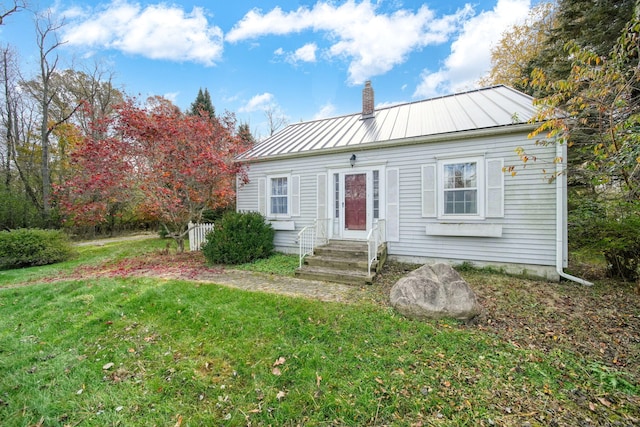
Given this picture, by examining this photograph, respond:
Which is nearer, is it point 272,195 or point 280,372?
point 280,372

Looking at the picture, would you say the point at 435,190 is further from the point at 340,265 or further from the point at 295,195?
the point at 295,195

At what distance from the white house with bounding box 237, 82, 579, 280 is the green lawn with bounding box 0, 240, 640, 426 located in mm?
3387

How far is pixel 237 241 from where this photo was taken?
739 cm

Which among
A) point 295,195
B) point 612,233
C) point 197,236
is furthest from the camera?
point 197,236

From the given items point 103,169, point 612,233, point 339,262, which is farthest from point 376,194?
point 103,169

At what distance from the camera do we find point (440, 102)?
28.3 feet

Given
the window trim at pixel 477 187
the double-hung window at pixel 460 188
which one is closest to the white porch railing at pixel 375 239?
the window trim at pixel 477 187

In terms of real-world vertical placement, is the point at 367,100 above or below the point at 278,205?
above

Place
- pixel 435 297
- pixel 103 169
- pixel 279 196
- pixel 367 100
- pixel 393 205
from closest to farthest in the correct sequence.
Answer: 1. pixel 435 297
2. pixel 393 205
3. pixel 103 169
4. pixel 279 196
5. pixel 367 100

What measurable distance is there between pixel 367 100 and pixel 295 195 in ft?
14.4

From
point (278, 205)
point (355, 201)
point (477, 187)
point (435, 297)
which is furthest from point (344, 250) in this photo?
point (477, 187)

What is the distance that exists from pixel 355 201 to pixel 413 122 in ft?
9.42

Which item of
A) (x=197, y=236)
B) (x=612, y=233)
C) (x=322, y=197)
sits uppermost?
(x=322, y=197)

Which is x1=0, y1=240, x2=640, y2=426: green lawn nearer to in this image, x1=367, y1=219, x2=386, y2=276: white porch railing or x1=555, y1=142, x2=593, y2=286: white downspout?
x1=367, y1=219, x2=386, y2=276: white porch railing
